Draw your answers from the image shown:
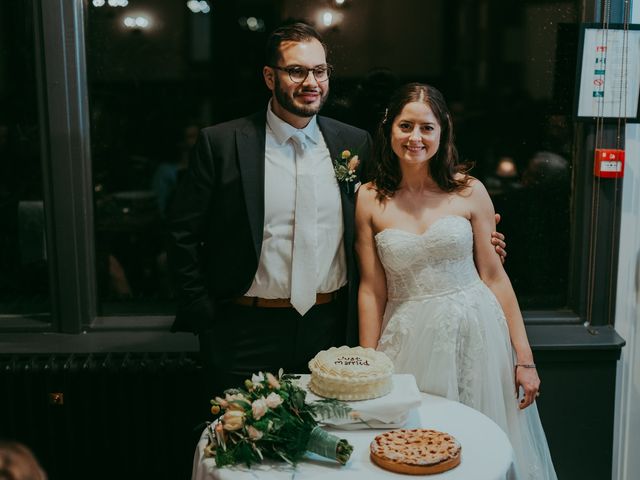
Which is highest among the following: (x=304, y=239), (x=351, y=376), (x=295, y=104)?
(x=295, y=104)

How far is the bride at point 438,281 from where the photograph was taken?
2570mm

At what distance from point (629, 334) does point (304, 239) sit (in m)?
1.57

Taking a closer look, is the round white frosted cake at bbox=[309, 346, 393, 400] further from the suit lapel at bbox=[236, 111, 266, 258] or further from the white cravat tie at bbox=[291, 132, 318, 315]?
the suit lapel at bbox=[236, 111, 266, 258]

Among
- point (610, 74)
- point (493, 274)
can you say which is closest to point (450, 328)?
point (493, 274)

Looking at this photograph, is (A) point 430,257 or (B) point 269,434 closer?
(B) point 269,434

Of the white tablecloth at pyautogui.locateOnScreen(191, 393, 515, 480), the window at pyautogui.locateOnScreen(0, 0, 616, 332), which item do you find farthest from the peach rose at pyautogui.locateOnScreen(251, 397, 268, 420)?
the window at pyautogui.locateOnScreen(0, 0, 616, 332)

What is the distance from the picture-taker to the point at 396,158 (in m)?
2.71

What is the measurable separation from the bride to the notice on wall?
818 millimetres

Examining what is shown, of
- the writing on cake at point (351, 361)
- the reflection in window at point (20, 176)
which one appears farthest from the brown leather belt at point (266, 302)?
the reflection in window at point (20, 176)

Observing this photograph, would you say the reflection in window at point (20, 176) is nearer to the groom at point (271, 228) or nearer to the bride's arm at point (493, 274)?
the groom at point (271, 228)

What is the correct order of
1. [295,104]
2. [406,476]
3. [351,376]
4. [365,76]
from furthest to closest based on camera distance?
[365,76], [295,104], [351,376], [406,476]

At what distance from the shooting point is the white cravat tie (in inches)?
102

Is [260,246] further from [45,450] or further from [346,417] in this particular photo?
[45,450]

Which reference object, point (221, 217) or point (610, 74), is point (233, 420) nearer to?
point (221, 217)
